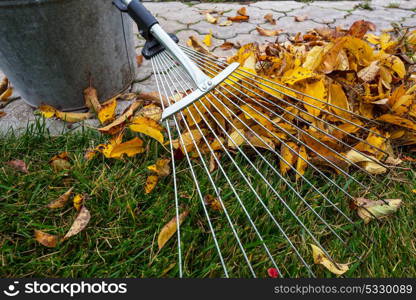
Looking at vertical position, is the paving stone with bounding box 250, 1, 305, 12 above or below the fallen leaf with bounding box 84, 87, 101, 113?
above

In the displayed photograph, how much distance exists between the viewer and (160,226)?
3.28 ft

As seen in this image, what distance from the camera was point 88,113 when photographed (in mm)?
1484

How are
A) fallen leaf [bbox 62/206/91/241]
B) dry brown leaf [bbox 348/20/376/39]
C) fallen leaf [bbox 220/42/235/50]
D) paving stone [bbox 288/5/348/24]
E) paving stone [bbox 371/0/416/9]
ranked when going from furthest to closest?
1. paving stone [bbox 371/0/416/9]
2. paving stone [bbox 288/5/348/24]
3. fallen leaf [bbox 220/42/235/50]
4. dry brown leaf [bbox 348/20/376/39]
5. fallen leaf [bbox 62/206/91/241]

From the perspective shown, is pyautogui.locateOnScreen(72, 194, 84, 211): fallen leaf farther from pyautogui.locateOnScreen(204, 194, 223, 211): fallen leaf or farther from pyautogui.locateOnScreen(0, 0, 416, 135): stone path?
pyautogui.locateOnScreen(0, 0, 416, 135): stone path

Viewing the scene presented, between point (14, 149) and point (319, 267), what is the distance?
49.5 inches

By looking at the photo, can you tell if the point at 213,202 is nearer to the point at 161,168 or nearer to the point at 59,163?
the point at 161,168

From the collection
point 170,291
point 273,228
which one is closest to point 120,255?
point 170,291

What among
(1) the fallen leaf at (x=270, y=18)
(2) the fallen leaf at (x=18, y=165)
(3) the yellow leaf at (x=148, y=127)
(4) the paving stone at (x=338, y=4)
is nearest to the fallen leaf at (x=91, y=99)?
(3) the yellow leaf at (x=148, y=127)

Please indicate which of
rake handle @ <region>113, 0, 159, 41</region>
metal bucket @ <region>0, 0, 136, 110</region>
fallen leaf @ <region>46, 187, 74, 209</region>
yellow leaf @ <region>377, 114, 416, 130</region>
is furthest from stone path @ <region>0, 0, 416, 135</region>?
yellow leaf @ <region>377, 114, 416, 130</region>

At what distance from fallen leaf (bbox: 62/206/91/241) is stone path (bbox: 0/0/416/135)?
1.12m

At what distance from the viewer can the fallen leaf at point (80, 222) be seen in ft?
3.18

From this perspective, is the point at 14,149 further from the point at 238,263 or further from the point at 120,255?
the point at 238,263

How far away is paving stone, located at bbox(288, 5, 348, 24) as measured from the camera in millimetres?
2686

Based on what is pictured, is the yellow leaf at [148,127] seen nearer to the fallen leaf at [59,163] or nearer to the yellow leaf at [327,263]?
the fallen leaf at [59,163]
